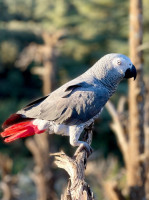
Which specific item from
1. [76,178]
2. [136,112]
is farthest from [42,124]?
[136,112]

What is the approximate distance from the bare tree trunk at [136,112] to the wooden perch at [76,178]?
1.20 metres

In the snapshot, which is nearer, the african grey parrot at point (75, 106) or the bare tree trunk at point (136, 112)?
the african grey parrot at point (75, 106)

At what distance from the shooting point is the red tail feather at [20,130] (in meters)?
1.82

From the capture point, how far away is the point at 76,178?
4.86ft

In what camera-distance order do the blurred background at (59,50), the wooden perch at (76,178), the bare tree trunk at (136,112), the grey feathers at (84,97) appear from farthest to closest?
the blurred background at (59,50) → the bare tree trunk at (136,112) → the grey feathers at (84,97) → the wooden perch at (76,178)

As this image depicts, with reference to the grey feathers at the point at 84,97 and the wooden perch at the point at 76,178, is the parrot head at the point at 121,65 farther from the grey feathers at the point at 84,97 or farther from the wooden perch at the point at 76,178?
the wooden perch at the point at 76,178

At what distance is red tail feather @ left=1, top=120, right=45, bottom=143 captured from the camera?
1818 mm

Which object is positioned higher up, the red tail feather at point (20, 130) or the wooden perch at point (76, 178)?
the red tail feather at point (20, 130)

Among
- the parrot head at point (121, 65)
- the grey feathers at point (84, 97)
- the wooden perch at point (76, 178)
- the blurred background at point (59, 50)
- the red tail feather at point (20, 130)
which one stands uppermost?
the blurred background at point (59, 50)

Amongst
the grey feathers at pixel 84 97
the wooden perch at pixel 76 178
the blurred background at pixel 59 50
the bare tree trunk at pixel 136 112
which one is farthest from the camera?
the blurred background at pixel 59 50

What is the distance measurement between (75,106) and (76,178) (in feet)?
1.38

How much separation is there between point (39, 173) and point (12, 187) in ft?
1.22

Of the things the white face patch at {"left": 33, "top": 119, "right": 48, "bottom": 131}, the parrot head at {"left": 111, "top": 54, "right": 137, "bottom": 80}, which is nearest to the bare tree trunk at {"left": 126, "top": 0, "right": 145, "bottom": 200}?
the parrot head at {"left": 111, "top": 54, "right": 137, "bottom": 80}

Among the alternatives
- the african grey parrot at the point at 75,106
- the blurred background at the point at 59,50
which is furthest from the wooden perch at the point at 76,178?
the blurred background at the point at 59,50
